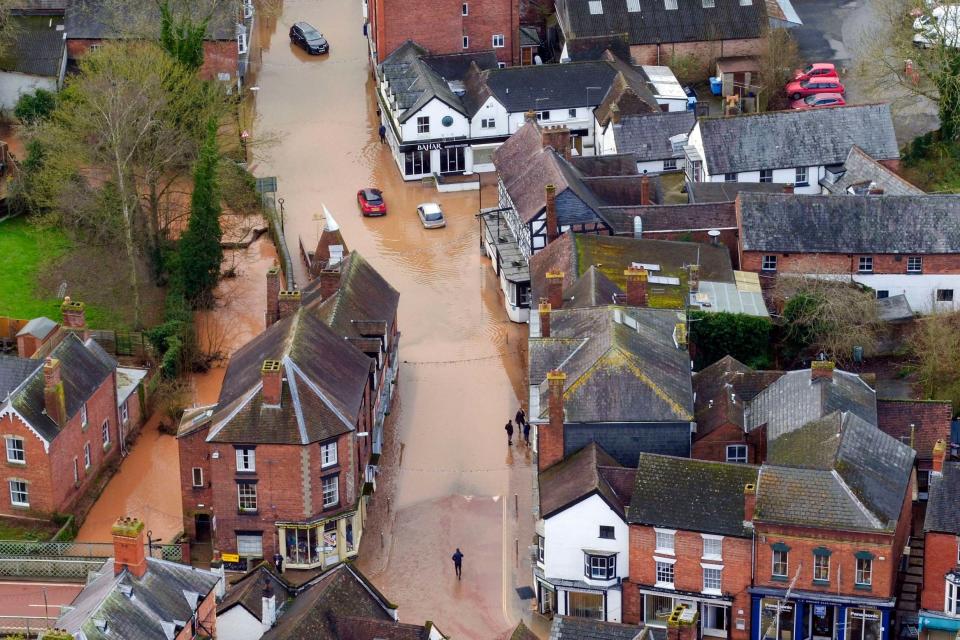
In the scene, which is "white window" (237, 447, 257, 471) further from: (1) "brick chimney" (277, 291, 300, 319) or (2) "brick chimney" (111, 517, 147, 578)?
(2) "brick chimney" (111, 517, 147, 578)

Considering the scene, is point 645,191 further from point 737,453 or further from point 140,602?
point 140,602

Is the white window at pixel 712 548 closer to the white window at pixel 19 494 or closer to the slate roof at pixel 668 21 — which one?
the white window at pixel 19 494

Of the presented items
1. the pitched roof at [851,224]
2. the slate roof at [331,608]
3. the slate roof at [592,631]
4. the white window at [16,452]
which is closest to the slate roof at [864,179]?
the pitched roof at [851,224]

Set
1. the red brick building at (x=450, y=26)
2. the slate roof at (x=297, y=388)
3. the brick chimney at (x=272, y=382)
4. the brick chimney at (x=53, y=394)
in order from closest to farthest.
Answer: the slate roof at (x=297, y=388), the brick chimney at (x=272, y=382), the brick chimney at (x=53, y=394), the red brick building at (x=450, y=26)

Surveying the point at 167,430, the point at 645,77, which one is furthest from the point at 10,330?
the point at 645,77

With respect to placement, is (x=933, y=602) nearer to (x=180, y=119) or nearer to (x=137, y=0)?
(x=180, y=119)
